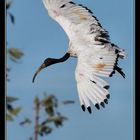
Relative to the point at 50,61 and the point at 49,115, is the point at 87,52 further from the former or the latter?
the point at 49,115

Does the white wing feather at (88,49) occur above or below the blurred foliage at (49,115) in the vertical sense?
above

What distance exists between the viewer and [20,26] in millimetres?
2363

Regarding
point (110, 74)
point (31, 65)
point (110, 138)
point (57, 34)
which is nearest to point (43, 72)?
point (31, 65)

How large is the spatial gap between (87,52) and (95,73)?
13cm

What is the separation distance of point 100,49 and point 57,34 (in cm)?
26

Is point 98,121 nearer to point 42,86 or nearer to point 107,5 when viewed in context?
point 42,86

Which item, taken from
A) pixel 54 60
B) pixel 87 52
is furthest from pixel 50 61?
pixel 87 52

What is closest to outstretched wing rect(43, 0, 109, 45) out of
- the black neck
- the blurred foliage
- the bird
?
the bird

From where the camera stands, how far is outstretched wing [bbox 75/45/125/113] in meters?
2.28

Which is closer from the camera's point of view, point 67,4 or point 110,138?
point 110,138

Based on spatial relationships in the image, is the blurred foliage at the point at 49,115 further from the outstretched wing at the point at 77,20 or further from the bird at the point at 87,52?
A: the outstretched wing at the point at 77,20

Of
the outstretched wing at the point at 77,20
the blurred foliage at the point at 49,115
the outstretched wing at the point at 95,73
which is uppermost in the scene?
the outstretched wing at the point at 77,20

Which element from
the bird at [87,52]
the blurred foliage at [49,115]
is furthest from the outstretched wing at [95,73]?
the blurred foliage at [49,115]

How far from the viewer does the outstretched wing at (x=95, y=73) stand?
228 centimetres
